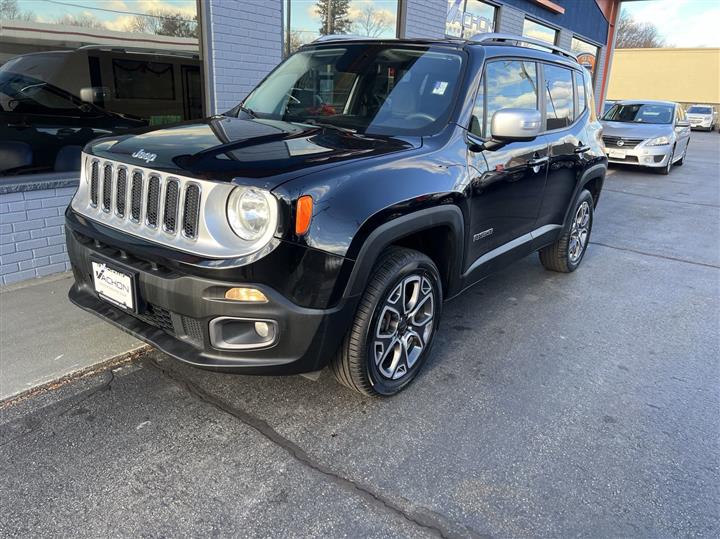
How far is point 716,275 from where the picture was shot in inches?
230

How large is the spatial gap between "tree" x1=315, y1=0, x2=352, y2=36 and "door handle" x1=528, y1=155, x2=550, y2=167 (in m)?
4.55

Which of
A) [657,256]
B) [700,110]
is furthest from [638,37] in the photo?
[657,256]

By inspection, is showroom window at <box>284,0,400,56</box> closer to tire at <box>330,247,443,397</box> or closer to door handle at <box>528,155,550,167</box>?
door handle at <box>528,155,550,167</box>

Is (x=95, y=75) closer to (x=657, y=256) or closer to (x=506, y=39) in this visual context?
(x=506, y=39)

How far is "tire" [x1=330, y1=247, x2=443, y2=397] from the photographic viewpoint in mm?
2785

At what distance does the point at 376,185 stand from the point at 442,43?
1.58 m

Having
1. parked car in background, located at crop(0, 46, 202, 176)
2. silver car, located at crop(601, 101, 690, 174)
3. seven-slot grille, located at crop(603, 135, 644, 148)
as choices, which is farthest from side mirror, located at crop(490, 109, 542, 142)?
seven-slot grille, located at crop(603, 135, 644, 148)

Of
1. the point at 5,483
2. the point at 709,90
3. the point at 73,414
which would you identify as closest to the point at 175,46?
the point at 73,414

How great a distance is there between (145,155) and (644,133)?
42.4ft

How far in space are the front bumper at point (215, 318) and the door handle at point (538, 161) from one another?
2.09m

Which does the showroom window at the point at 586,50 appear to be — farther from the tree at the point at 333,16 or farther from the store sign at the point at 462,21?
the tree at the point at 333,16

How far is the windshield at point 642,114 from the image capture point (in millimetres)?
13570

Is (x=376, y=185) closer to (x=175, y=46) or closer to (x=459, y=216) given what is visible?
(x=459, y=216)

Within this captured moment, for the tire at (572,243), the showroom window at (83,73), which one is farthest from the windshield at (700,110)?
the showroom window at (83,73)
